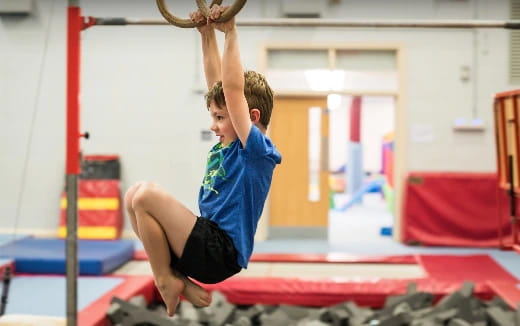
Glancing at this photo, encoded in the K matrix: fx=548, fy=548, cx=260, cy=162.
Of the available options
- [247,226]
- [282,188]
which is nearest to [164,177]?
[282,188]

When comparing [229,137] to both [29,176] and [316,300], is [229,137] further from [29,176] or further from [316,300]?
[29,176]

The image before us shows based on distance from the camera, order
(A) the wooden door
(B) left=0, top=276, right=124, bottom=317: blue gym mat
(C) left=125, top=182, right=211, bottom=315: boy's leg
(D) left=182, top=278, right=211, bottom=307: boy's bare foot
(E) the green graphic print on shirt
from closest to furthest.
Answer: (C) left=125, top=182, right=211, bottom=315: boy's leg → (E) the green graphic print on shirt → (D) left=182, top=278, right=211, bottom=307: boy's bare foot → (B) left=0, top=276, right=124, bottom=317: blue gym mat → (A) the wooden door

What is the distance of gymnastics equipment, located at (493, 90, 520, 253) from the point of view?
117 inches

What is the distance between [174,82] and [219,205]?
5549 millimetres

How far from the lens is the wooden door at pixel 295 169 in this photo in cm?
724

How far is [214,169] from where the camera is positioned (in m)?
1.81

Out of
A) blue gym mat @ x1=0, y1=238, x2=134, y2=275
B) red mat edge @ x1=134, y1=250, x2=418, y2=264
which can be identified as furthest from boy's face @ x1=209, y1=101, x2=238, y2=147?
red mat edge @ x1=134, y1=250, x2=418, y2=264

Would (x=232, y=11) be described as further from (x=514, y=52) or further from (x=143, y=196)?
(x=514, y=52)

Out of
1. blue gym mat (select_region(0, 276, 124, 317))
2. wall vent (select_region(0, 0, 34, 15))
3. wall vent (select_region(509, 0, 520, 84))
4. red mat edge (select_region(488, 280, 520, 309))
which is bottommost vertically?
blue gym mat (select_region(0, 276, 124, 317))

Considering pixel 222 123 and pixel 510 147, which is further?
pixel 510 147

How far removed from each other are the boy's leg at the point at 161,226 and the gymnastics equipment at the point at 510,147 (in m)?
2.02

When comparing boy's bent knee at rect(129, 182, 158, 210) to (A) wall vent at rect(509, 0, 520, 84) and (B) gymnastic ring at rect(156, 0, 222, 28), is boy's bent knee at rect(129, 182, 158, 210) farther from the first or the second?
(A) wall vent at rect(509, 0, 520, 84)

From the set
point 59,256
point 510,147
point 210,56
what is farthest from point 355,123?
point 210,56

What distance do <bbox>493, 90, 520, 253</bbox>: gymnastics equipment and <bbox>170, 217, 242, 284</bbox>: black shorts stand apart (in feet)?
6.17
